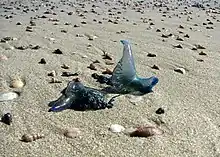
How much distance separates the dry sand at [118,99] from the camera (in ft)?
9.59

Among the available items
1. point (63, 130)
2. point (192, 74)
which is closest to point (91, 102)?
point (63, 130)

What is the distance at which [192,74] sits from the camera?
15.9ft

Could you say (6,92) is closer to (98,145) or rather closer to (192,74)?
(98,145)

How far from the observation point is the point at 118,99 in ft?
12.3

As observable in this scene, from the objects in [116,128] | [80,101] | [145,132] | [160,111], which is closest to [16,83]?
[80,101]

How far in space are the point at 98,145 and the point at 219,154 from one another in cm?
84

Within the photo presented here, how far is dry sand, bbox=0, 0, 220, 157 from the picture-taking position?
115 inches

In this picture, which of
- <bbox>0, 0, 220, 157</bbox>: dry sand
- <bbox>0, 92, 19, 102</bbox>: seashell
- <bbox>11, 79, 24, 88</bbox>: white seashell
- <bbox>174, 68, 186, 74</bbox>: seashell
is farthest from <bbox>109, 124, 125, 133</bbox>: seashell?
<bbox>174, 68, 186, 74</bbox>: seashell

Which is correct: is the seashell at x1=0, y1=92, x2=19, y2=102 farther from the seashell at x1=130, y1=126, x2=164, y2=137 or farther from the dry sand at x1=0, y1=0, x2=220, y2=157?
the seashell at x1=130, y1=126, x2=164, y2=137

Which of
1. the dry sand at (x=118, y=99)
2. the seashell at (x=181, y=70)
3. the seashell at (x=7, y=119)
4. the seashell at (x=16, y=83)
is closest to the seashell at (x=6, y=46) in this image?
the dry sand at (x=118, y=99)

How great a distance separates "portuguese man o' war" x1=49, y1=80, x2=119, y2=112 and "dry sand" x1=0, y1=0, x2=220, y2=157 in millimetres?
74

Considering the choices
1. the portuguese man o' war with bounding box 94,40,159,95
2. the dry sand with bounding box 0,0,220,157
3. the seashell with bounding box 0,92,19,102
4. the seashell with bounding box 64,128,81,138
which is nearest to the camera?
the dry sand with bounding box 0,0,220,157

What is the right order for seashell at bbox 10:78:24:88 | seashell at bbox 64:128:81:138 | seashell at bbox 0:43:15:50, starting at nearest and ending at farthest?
seashell at bbox 64:128:81:138 → seashell at bbox 10:78:24:88 → seashell at bbox 0:43:15:50

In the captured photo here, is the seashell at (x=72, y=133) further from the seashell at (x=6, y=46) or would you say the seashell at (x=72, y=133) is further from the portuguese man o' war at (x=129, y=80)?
the seashell at (x=6, y=46)
